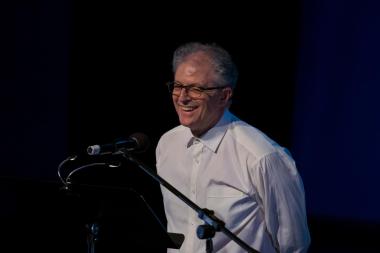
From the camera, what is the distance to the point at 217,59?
9.01ft

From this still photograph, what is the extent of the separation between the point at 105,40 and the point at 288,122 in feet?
5.70

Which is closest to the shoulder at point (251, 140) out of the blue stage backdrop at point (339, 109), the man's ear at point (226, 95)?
the man's ear at point (226, 95)

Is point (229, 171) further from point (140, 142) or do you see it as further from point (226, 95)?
point (140, 142)

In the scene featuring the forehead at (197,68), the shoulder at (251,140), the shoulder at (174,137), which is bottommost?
the shoulder at (174,137)

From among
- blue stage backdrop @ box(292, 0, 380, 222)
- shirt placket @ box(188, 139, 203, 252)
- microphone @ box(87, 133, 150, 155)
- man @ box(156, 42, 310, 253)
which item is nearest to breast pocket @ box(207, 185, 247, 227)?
man @ box(156, 42, 310, 253)

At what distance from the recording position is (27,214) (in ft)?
7.59

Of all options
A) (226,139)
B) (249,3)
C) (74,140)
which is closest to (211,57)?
(226,139)

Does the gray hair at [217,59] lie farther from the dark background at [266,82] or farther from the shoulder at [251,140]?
the dark background at [266,82]

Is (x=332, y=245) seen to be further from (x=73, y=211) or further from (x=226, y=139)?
(x=73, y=211)

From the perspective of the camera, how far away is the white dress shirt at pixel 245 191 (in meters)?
2.64

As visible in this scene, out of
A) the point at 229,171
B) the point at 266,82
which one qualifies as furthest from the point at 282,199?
the point at 266,82

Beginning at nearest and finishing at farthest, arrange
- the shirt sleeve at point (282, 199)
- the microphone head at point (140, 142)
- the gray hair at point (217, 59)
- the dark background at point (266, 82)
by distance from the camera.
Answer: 1. the microphone head at point (140, 142)
2. the shirt sleeve at point (282, 199)
3. the gray hair at point (217, 59)
4. the dark background at point (266, 82)

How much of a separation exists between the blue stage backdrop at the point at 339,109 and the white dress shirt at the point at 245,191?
2.40 metres

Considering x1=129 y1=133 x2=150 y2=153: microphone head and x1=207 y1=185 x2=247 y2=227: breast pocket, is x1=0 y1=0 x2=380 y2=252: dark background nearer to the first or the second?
x1=207 y1=185 x2=247 y2=227: breast pocket
